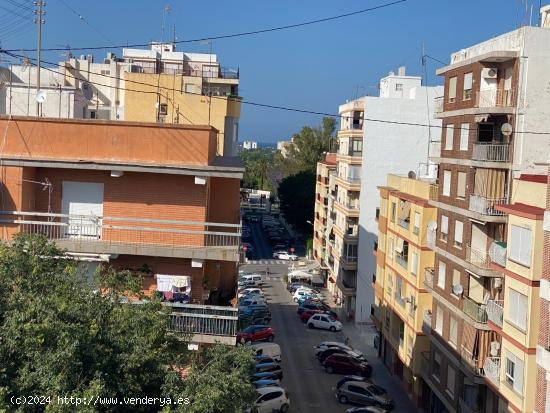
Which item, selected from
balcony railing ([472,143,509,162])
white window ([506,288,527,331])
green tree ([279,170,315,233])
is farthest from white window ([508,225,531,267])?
green tree ([279,170,315,233])

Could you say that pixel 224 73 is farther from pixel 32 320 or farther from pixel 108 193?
pixel 32 320

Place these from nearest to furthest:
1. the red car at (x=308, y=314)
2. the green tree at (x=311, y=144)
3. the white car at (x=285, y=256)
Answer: the red car at (x=308, y=314) → the white car at (x=285, y=256) → the green tree at (x=311, y=144)

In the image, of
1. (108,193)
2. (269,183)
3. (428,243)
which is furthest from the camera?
(269,183)

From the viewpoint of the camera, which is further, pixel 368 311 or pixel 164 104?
pixel 368 311

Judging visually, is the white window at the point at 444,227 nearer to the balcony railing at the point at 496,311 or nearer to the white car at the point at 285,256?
the balcony railing at the point at 496,311

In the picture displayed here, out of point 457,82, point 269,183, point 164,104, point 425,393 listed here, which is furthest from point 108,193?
point 269,183

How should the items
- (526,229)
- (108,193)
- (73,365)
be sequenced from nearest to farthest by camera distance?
(73,365)
(108,193)
(526,229)

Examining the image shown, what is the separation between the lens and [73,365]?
8.44 meters

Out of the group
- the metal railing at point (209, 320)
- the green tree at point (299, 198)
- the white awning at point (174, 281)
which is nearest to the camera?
the metal railing at point (209, 320)

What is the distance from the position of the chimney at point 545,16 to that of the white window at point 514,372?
39.0 feet

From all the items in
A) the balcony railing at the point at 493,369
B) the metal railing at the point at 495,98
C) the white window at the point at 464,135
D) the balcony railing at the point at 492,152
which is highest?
the metal railing at the point at 495,98

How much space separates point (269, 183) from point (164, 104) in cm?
11527

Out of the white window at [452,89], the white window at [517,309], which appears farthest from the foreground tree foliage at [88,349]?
the white window at [452,89]

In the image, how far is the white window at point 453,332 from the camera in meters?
26.8
